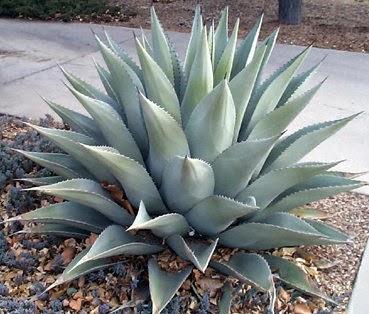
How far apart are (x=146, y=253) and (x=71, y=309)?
43cm

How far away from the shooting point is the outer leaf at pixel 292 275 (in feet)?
8.94

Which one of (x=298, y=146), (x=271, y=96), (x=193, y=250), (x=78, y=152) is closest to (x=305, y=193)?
(x=298, y=146)

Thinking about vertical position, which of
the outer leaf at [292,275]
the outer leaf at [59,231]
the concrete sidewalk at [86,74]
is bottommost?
the concrete sidewalk at [86,74]

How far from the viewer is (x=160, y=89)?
2.65m

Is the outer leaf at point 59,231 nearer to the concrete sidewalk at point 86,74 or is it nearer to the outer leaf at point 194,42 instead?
the outer leaf at point 194,42

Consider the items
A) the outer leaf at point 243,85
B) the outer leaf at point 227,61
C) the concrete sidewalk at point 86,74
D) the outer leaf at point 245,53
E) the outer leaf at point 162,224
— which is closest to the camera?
the outer leaf at point 162,224

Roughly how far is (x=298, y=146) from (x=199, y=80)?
0.57 m

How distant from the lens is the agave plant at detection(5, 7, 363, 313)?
251 centimetres

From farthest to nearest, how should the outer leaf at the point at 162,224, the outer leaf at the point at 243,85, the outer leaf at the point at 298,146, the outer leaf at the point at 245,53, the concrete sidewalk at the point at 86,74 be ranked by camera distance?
the concrete sidewalk at the point at 86,74 → the outer leaf at the point at 245,53 → the outer leaf at the point at 298,146 → the outer leaf at the point at 243,85 → the outer leaf at the point at 162,224

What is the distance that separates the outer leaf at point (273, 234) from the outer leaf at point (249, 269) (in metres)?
0.06

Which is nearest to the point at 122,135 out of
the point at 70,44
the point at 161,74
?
the point at 161,74

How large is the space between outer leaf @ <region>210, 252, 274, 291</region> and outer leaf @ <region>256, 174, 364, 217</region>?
0.21m

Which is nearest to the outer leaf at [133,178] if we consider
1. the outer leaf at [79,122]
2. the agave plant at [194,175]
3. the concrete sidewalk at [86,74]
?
the agave plant at [194,175]

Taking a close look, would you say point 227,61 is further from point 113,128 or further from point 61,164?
point 61,164
